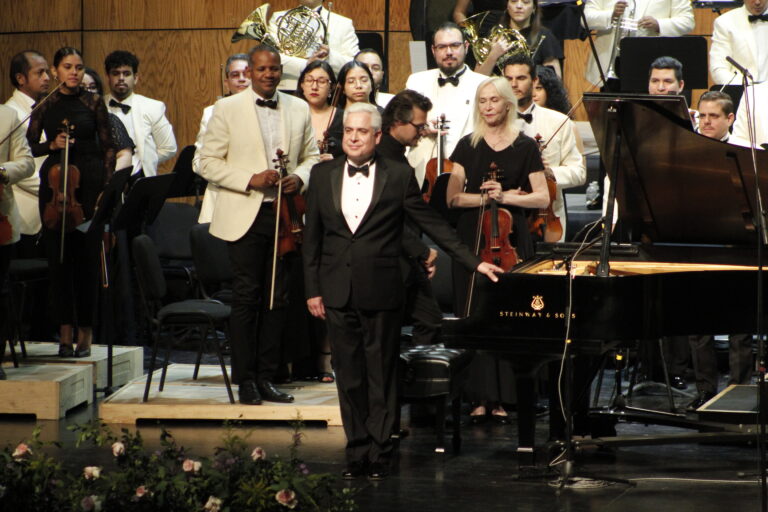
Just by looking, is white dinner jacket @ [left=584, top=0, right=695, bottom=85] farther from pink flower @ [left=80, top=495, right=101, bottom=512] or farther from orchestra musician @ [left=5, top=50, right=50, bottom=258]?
pink flower @ [left=80, top=495, right=101, bottom=512]

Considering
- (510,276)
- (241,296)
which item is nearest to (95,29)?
(241,296)

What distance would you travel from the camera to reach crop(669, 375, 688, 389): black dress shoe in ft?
21.2

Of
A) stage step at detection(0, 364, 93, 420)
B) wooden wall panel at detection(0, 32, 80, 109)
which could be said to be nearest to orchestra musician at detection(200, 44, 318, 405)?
stage step at detection(0, 364, 93, 420)

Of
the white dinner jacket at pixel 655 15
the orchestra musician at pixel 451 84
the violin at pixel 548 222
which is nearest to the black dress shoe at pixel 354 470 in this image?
the violin at pixel 548 222

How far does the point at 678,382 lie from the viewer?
256 inches

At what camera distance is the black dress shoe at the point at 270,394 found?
5.64 meters

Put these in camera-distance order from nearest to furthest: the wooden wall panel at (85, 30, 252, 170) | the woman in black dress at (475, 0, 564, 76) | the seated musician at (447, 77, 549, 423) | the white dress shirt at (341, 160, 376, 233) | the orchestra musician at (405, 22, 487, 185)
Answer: the white dress shirt at (341, 160, 376, 233), the seated musician at (447, 77, 549, 423), the orchestra musician at (405, 22, 487, 185), the woman in black dress at (475, 0, 564, 76), the wooden wall panel at (85, 30, 252, 170)

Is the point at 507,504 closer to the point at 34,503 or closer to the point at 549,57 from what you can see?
the point at 34,503

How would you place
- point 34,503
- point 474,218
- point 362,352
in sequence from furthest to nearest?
point 474,218, point 362,352, point 34,503

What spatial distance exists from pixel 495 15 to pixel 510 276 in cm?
421

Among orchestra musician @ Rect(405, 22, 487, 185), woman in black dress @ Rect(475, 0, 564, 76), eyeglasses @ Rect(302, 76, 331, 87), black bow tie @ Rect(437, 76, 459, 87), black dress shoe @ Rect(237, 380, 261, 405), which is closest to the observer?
black dress shoe @ Rect(237, 380, 261, 405)

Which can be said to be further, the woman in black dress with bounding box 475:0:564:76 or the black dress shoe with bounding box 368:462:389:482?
the woman in black dress with bounding box 475:0:564:76

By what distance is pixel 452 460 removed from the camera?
4.96 meters

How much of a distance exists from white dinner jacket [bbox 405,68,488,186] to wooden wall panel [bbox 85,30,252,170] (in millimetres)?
3562
